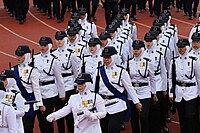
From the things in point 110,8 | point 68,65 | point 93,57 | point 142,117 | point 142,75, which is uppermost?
point 110,8

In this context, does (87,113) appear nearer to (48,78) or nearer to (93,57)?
(48,78)

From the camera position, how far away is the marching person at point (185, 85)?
32.5ft

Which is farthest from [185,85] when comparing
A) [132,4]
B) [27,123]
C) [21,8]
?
[21,8]

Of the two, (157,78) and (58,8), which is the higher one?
(58,8)

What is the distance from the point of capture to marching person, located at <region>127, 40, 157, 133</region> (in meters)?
10.1

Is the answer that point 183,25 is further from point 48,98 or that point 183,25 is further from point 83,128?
point 83,128

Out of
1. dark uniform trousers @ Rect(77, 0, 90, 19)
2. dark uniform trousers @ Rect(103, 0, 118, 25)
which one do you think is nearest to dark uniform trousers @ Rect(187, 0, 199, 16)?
dark uniform trousers @ Rect(103, 0, 118, 25)

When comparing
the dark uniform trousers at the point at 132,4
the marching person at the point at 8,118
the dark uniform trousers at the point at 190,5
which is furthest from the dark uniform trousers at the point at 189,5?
the marching person at the point at 8,118

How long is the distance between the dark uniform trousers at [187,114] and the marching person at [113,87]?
3.47 feet

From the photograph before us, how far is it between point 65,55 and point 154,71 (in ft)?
5.37

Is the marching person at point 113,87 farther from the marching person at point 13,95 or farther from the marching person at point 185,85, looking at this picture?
the marching person at point 13,95

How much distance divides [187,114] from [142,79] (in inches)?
37.1

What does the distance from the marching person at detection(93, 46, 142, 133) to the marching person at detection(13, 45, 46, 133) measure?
40.0 inches

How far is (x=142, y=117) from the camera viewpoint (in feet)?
32.8
